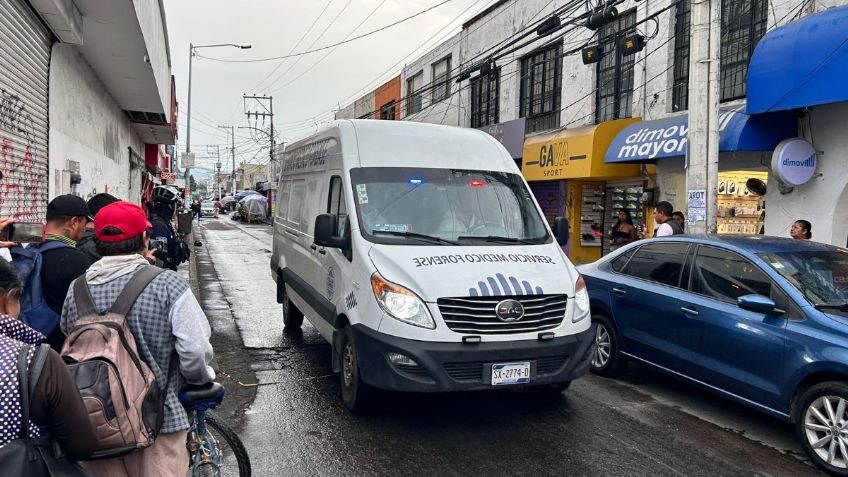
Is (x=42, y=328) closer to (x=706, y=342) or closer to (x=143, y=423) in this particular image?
(x=143, y=423)

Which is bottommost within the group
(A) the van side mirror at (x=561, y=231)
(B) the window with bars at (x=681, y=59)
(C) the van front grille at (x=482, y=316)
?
(C) the van front grille at (x=482, y=316)

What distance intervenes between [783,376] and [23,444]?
4.76m

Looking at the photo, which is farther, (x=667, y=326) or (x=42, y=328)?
(x=667, y=326)

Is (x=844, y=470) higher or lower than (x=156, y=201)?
lower

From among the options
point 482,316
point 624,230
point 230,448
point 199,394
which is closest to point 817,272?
point 482,316

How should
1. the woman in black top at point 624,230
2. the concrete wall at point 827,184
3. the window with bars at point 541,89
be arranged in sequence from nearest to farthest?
the concrete wall at point 827,184, the woman in black top at point 624,230, the window with bars at point 541,89

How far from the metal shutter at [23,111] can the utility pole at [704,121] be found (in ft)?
26.6

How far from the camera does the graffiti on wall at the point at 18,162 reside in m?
5.88

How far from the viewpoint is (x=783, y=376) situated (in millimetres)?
4555

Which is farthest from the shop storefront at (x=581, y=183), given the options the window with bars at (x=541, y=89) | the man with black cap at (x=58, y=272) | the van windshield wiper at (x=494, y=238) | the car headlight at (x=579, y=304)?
the man with black cap at (x=58, y=272)

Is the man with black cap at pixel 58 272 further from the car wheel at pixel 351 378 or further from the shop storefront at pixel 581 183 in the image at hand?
the shop storefront at pixel 581 183

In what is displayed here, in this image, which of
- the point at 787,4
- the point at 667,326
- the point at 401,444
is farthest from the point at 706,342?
the point at 787,4

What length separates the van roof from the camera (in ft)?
19.0

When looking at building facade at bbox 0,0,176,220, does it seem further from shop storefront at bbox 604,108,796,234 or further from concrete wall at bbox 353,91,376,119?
concrete wall at bbox 353,91,376,119
